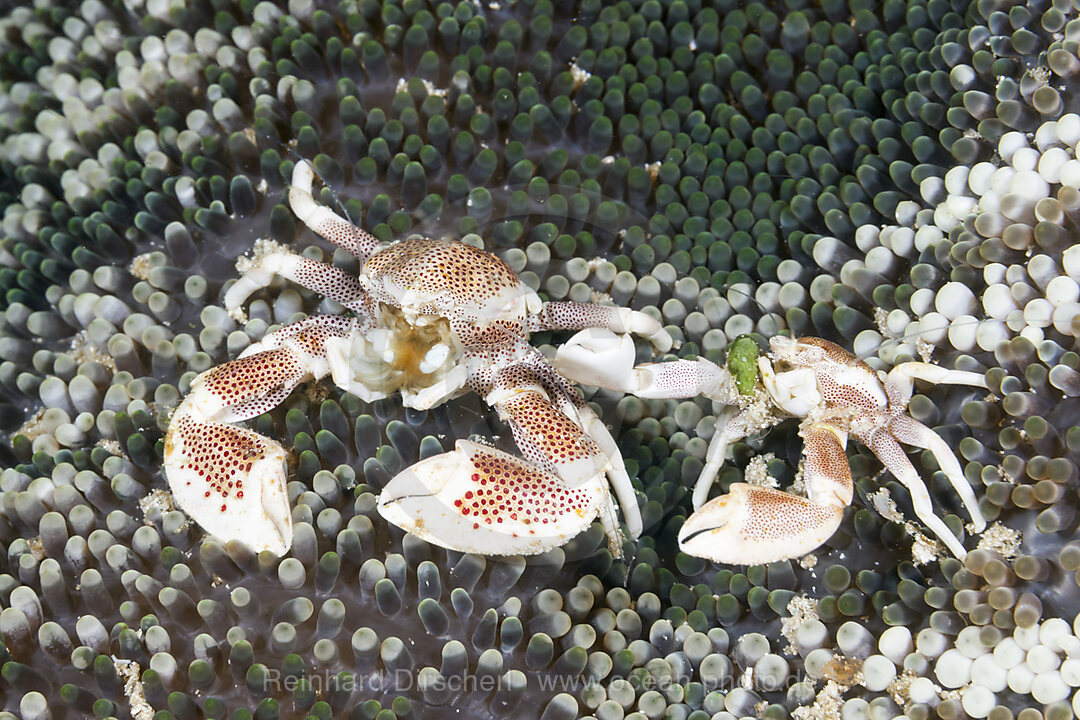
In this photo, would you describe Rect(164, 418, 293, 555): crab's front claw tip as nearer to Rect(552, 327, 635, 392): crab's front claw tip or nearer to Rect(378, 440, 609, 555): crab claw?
Rect(378, 440, 609, 555): crab claw

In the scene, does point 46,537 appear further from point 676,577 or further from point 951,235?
point 951,235

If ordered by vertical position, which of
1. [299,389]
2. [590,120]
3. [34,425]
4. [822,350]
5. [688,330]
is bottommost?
[34,425]

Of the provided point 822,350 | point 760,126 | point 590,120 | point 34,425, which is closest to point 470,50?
point 590,120

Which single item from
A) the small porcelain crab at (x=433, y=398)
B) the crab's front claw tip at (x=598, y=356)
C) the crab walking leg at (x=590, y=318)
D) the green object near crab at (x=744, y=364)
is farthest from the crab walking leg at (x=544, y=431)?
the green object near crab at (x=744, y=364)

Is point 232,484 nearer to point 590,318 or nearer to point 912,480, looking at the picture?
point 590,318

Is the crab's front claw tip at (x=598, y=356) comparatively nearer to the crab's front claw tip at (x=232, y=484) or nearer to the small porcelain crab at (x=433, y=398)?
the small porcelain crab at (x=433, y=398)

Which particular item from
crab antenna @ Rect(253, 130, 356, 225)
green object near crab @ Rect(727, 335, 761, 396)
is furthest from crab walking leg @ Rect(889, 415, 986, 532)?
crab antenna @ Rect(253, 130, 356, 225)

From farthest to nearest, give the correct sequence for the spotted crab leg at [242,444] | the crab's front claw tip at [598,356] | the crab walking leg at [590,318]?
the crab walking leg at [590,318]
the crab's front claw tip at [598,356]
the spotted crab leg at [242,444]

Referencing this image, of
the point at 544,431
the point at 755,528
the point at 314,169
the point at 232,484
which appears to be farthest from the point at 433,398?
the point at 314,169
